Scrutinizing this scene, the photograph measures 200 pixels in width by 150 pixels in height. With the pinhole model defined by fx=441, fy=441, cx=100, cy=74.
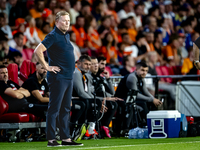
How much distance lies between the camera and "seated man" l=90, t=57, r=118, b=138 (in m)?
8.83

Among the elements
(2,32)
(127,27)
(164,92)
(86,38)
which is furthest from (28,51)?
(127,27)

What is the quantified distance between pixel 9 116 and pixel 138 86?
130 inches

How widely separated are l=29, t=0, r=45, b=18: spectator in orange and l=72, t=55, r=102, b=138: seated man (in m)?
4.15

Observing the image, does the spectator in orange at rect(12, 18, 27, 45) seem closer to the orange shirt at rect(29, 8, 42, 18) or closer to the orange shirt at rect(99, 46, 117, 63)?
the orange shirt at rect(29, 8, 42, 18)

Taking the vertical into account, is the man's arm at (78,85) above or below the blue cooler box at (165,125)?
above

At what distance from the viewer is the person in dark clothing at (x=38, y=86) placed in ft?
28.2

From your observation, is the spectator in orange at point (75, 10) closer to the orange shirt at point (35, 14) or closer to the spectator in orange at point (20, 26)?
the orange shirt at point (35, 14)

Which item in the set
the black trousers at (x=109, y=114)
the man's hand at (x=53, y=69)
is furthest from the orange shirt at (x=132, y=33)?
the man's hand at (x=53, y=69)

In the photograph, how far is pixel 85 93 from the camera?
29.0 ft

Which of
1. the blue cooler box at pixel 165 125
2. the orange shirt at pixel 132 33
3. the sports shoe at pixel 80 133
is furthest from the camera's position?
the orange shirt at pixel 132 33

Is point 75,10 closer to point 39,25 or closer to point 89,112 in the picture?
point 39,25

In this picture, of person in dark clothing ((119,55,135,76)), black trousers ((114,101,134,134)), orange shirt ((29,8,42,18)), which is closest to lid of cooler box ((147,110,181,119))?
black trousers ((114,101,134,134))

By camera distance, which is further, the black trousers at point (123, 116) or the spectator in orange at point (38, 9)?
the spectator in orange at point (38, 9)

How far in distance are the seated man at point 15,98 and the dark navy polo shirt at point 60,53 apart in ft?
7.61
